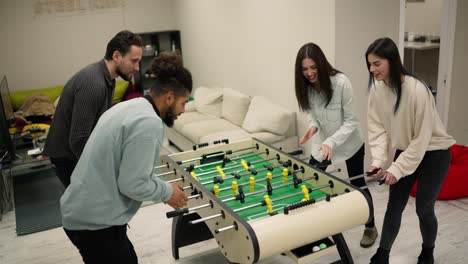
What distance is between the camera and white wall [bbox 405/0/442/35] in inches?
243

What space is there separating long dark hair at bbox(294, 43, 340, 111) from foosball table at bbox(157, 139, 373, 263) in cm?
42

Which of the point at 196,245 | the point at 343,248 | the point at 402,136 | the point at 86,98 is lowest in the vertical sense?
the point at 196,245

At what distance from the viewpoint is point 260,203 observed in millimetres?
2254

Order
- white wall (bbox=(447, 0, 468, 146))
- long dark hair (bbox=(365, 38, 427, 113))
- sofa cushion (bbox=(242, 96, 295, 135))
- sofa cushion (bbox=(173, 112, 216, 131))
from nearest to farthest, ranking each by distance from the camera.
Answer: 1. long dark hair (bbox=(365, 38, 427, 113))
2. white wall (bbox=(447, 0, 468, 146))
3. sofa cushion (bbox=(242, 96, 295, 135))
4. sofa cushion (bbox=(173, 112, 216, 131))

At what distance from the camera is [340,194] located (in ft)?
7.29

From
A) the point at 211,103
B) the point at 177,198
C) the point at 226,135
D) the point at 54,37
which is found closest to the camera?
the point at 177,198

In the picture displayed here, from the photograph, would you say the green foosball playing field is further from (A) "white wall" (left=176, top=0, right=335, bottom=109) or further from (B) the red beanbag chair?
(B) the red beanbag chair

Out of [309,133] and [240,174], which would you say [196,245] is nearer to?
[240,174]

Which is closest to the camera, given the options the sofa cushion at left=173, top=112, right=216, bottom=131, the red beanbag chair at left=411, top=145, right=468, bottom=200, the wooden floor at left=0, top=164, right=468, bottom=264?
Answer: the wooden floor at left=0, top=164, right=468, bottom=264

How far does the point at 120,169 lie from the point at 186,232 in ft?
4.86

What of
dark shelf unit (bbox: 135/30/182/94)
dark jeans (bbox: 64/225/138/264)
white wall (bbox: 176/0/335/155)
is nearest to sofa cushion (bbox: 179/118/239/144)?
white wall (bbox: 176/0/335/155)

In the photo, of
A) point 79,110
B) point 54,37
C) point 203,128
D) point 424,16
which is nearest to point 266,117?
point 203,128

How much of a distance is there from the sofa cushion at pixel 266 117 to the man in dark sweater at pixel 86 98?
Result: 6.72ft

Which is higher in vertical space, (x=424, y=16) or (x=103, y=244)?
(x=424, y=16)
